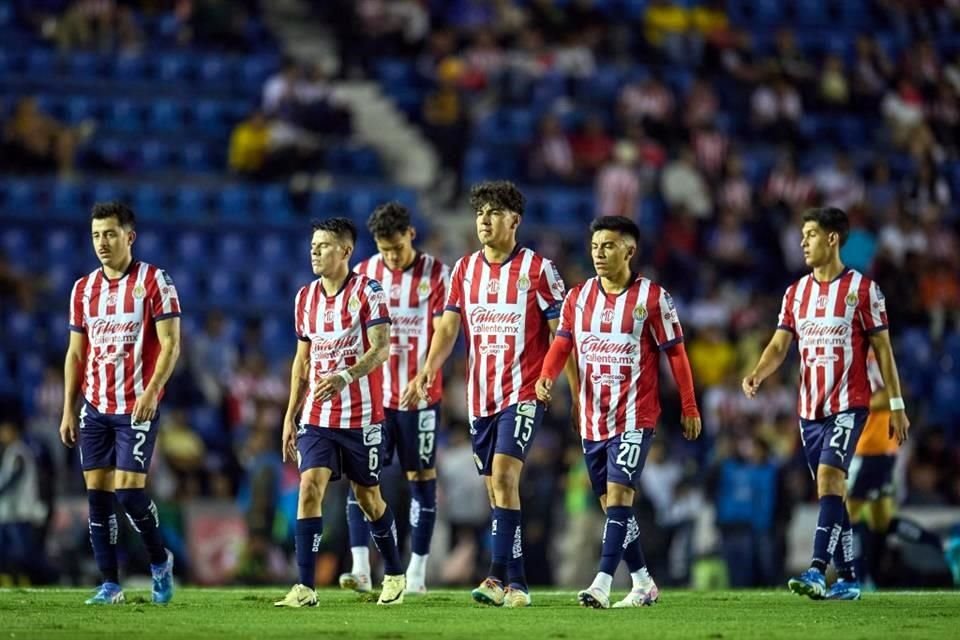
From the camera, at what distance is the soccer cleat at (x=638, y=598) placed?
13.3 meters

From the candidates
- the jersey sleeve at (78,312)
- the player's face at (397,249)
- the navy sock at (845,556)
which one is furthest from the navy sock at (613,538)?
the jersey sleeve at (78,312)

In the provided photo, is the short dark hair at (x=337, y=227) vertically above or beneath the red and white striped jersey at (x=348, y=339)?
above

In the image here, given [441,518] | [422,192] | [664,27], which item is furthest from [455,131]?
[441,518]

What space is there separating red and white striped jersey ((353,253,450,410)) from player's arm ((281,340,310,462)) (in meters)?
1.65

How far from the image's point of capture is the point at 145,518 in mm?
13250

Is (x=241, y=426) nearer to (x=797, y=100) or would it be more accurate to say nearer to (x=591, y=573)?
(x=591, y=573)

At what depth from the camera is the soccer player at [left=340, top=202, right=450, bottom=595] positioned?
584 inches

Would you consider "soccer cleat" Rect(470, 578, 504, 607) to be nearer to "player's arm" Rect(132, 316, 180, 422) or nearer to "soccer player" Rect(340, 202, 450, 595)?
"soccer player" Rect(340, 202, 450, 595)

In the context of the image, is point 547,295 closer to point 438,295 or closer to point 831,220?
point 438,295

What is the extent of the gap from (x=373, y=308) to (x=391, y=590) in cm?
214

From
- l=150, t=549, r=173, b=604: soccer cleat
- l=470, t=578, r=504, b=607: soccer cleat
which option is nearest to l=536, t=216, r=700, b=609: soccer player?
l=470, t=578, r=504, b=607: soccer cleat

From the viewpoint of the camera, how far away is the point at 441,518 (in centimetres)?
2173

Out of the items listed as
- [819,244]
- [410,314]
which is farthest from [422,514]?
[819,244]

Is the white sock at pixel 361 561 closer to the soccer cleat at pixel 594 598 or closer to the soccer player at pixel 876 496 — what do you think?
the soccer cleat at pixel 594 598
